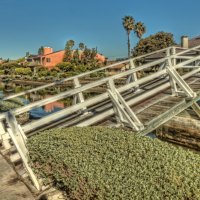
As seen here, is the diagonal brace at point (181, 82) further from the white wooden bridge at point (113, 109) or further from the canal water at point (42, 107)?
the canal water at point (42, 107)

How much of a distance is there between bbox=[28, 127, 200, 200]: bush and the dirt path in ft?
1.28

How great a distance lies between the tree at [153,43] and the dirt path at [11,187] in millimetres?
53108

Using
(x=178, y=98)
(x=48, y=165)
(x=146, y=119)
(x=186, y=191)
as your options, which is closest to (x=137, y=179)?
(x=186, y=191)

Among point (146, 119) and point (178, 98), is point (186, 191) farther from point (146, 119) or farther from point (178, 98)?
point (178, 98)

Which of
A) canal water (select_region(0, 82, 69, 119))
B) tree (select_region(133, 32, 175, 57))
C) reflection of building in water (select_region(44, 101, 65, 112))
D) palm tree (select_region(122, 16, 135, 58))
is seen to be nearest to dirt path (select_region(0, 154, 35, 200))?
canal water (select_region(0, 82, 69, 119))

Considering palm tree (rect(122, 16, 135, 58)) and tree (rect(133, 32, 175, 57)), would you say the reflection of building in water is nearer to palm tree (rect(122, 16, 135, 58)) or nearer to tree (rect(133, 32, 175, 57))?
tree (rect(133, 32, 175, 57))

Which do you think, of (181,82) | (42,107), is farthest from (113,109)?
(42,107)

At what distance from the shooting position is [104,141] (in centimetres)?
384

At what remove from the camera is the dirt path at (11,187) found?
13.0 ft

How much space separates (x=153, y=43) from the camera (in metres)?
56.4

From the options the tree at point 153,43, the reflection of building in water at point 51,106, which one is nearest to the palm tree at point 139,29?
the tree at point 153,43

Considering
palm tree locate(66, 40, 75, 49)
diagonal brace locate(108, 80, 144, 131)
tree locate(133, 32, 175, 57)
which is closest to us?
diagonal brace locate(108, 80, 144, 131)

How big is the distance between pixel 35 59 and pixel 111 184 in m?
83.3

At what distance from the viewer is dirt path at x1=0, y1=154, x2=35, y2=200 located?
13.0ft
